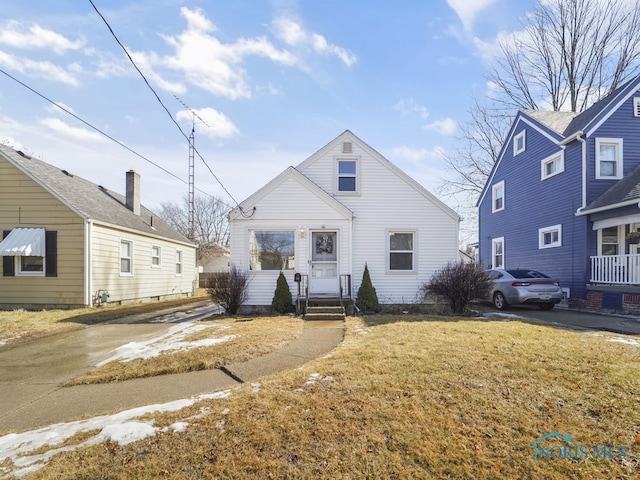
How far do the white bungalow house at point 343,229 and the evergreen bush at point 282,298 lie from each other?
0.43m

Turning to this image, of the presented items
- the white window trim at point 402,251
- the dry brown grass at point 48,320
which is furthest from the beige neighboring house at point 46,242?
the white window trim at point 402,251

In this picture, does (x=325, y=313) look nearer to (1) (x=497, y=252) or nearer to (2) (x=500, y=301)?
(2) (x=500, y=301)

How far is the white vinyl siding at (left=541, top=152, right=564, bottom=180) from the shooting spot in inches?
545

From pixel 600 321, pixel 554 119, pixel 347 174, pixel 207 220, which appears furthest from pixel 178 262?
pixel 207 220

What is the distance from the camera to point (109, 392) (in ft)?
14.3

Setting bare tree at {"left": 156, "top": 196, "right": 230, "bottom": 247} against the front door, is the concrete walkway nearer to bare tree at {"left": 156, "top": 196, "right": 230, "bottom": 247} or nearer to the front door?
the front door

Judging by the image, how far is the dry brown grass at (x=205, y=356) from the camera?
195 inches

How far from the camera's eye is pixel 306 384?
407 cm

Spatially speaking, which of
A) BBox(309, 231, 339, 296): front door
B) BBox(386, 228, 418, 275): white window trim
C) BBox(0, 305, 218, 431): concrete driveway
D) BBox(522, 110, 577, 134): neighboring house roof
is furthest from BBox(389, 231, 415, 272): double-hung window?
BBox(522, 110, 577, 134): neighboring house roof

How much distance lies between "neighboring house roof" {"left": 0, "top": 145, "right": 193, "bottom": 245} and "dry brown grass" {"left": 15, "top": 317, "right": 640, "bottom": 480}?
36.8 ft

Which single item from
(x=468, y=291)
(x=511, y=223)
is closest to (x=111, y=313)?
(x=468, y=291)

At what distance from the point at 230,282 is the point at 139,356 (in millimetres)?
4466

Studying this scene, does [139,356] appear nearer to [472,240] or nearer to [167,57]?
[167,57]

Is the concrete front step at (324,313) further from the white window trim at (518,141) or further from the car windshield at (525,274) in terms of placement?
the white window trim at (518,141)
